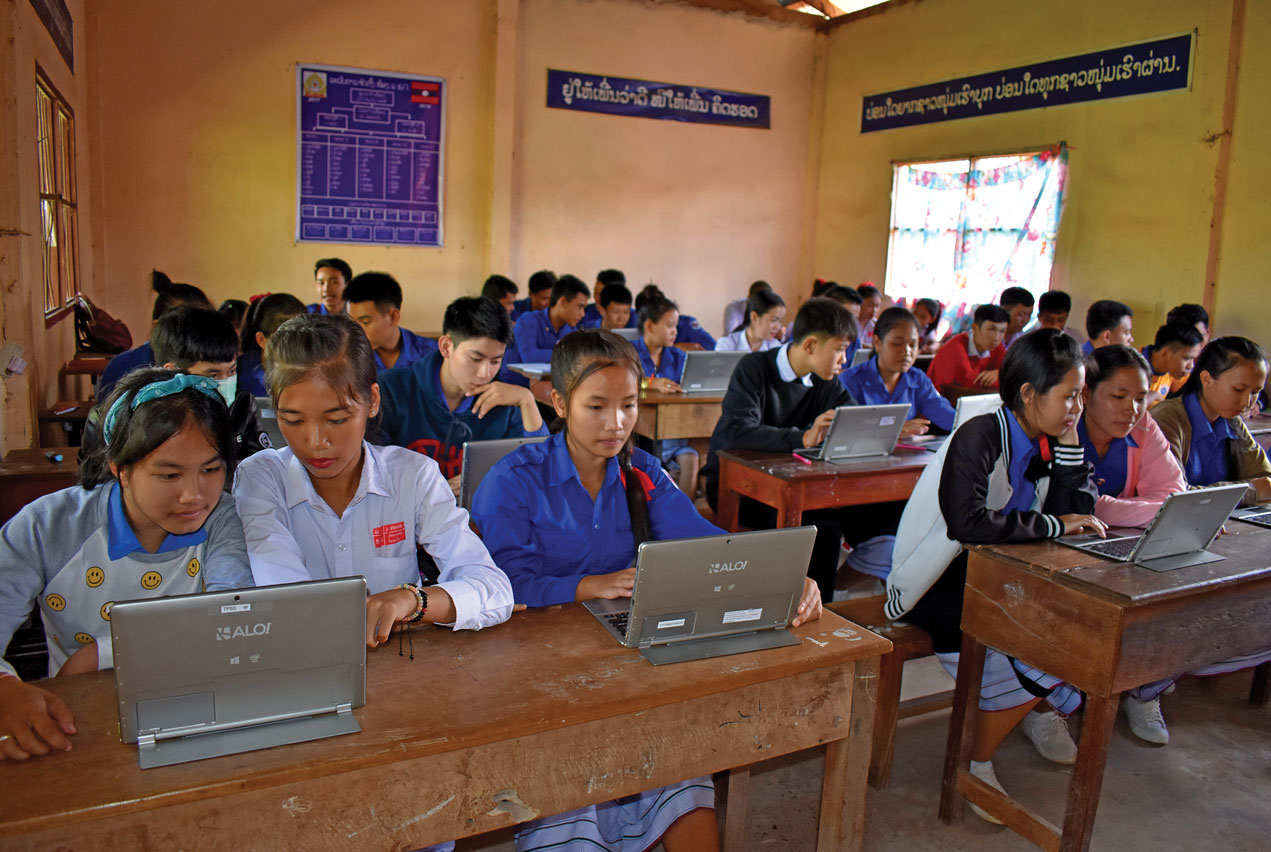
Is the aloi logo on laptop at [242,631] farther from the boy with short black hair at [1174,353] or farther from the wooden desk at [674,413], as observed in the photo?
the boy with short black hair at [1174,353]

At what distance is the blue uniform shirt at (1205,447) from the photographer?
9.50 ft

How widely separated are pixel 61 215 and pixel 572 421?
4471 millimetres

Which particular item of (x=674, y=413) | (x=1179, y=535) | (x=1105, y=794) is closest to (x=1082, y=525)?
(x=1179, y=535)

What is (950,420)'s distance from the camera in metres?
3.88

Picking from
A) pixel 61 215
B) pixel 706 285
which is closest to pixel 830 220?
pixel 706 285

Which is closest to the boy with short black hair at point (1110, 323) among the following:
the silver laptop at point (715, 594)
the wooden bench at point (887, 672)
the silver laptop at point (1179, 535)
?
the silver laptop at point (1179, 535)

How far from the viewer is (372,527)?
1.59 metres

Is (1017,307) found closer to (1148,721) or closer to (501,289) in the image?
(501,289)

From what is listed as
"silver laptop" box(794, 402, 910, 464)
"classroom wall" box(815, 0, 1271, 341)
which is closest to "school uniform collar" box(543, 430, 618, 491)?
"silver laptop" box(794, 402, 910, 464)

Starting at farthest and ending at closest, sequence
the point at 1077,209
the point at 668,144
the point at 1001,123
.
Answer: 1. the point at 668,144
2. the point at 1001,123
3. the point at 1077,209

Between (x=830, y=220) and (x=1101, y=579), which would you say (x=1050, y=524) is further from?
(x=830, y=220)

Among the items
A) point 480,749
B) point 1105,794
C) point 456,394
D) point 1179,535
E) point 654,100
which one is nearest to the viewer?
point 480,749

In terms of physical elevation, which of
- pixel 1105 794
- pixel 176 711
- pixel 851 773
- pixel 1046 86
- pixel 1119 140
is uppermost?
pixel 1046 86

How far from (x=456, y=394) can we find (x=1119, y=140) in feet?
17.5
